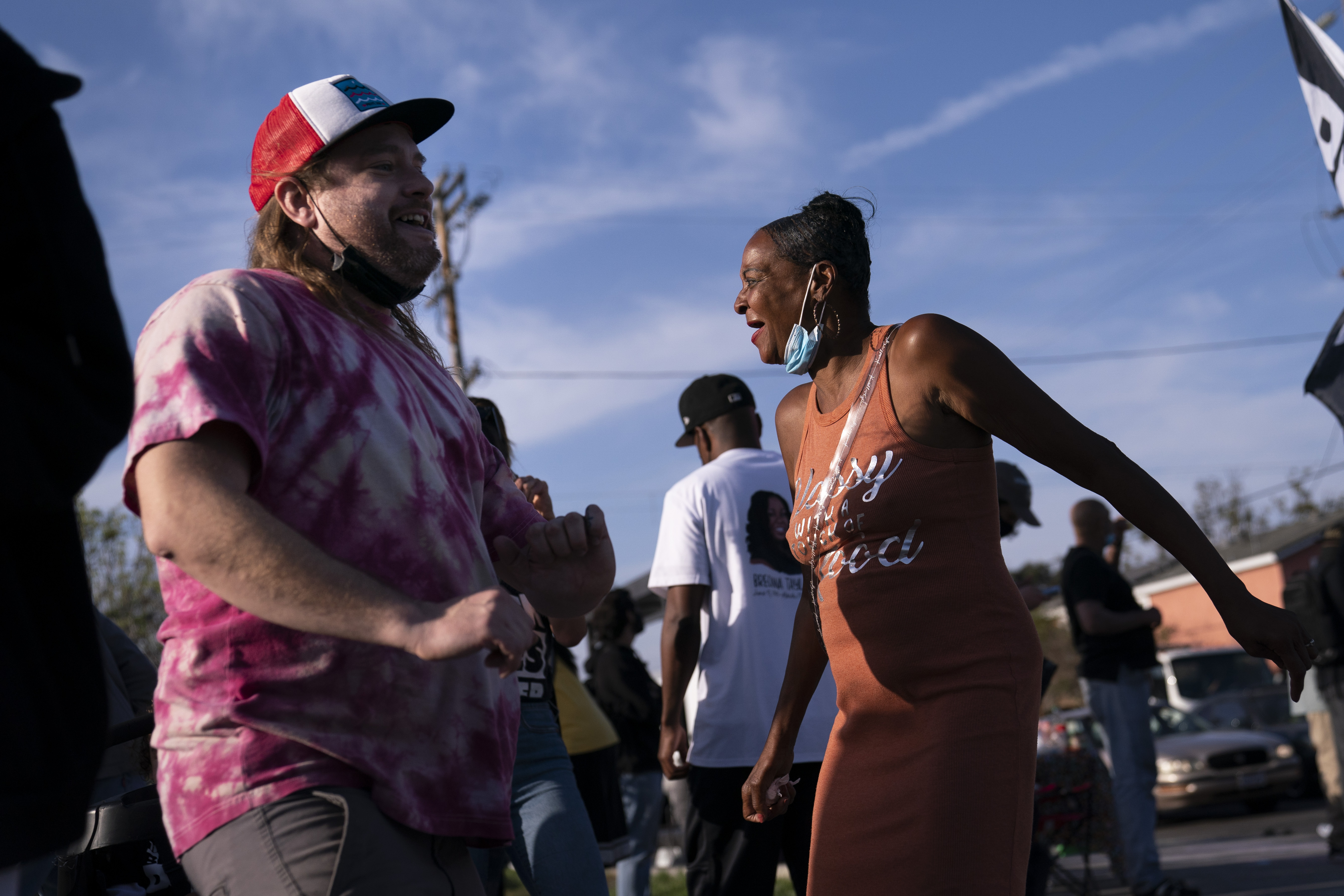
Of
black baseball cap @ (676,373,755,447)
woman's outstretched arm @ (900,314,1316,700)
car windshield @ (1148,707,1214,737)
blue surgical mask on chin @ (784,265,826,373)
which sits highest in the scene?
black baseball cap @ (676,373,755,447)

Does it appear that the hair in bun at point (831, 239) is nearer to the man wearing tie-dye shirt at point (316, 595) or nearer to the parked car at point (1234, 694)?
the man wearing tie-dye shirt at point (316, 595)

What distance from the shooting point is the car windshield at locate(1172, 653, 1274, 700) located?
17297 mm

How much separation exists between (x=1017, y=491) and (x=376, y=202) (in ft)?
14.2

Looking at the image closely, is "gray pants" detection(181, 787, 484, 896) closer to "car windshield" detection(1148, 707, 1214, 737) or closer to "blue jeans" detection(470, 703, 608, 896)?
"blue jeans" detection(470, 703, 608, 896)

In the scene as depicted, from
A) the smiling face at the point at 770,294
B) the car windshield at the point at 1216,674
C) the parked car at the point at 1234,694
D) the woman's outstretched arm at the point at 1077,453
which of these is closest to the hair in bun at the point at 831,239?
the smiling face at the point at 770,294

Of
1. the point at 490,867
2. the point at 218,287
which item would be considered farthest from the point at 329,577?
the point at 490,867

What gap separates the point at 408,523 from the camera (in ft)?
5.69

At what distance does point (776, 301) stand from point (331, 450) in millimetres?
1730

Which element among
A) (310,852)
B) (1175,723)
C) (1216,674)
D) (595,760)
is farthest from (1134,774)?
(1216,674)

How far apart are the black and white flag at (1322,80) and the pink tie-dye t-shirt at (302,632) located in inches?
190

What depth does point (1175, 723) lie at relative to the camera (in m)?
14.8

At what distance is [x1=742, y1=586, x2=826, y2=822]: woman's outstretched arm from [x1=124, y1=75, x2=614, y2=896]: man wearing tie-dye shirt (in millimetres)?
1358

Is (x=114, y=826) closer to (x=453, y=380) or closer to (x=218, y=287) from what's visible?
(x=453, y=380)

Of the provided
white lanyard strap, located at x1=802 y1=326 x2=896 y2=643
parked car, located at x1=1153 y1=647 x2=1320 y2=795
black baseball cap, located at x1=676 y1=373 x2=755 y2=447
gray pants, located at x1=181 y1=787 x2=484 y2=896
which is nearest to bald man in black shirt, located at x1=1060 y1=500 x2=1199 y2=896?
black baseball cap, located at x1=676 y1=373 x2=755 y2=447
